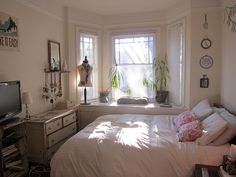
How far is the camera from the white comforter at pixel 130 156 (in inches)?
81.2

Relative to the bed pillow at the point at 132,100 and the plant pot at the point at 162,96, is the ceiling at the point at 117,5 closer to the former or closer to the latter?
the plant pot at the point at 162,96

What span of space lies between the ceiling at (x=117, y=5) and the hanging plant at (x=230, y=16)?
37.4 inches

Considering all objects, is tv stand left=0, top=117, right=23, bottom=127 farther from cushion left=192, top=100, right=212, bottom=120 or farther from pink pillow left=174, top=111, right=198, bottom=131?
cushion left=192, top=100, right=212, bottom=120

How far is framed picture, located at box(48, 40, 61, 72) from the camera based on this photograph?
11.8 feet

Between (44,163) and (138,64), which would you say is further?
(138,64)

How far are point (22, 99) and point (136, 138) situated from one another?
5.31ft

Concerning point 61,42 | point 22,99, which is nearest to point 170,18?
point 61,42

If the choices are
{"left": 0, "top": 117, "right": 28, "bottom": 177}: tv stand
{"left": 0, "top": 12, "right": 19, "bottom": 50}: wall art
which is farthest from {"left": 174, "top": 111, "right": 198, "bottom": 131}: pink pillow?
{"left": 0, "top": 12, "right": 19, "bottom": 50}: wall art

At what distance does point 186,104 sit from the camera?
3.68 m

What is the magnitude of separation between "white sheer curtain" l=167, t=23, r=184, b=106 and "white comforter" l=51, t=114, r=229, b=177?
1658 mm

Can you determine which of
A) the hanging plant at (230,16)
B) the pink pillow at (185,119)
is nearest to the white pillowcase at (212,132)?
the pink pillow at (185,119)

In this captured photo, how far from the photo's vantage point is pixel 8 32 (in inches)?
105

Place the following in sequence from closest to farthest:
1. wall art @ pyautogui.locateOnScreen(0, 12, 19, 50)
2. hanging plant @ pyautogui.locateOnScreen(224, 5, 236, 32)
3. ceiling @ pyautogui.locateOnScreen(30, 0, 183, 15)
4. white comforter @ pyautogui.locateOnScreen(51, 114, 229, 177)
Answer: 1. white comforter @ pyautogui.locateOnScreen(51, 114, 229, 177)
2. wall art @ pyautogui.locateOnScreen(0, 12, 19, 50)
3. hanging plant @ pyautogui.locateOnScreen(224, 5, 236, 32)
4. ceiling @ pyautogui.locateOnScreen(30, 0, 183, 15)

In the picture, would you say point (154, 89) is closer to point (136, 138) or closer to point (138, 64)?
point (138, 64)
